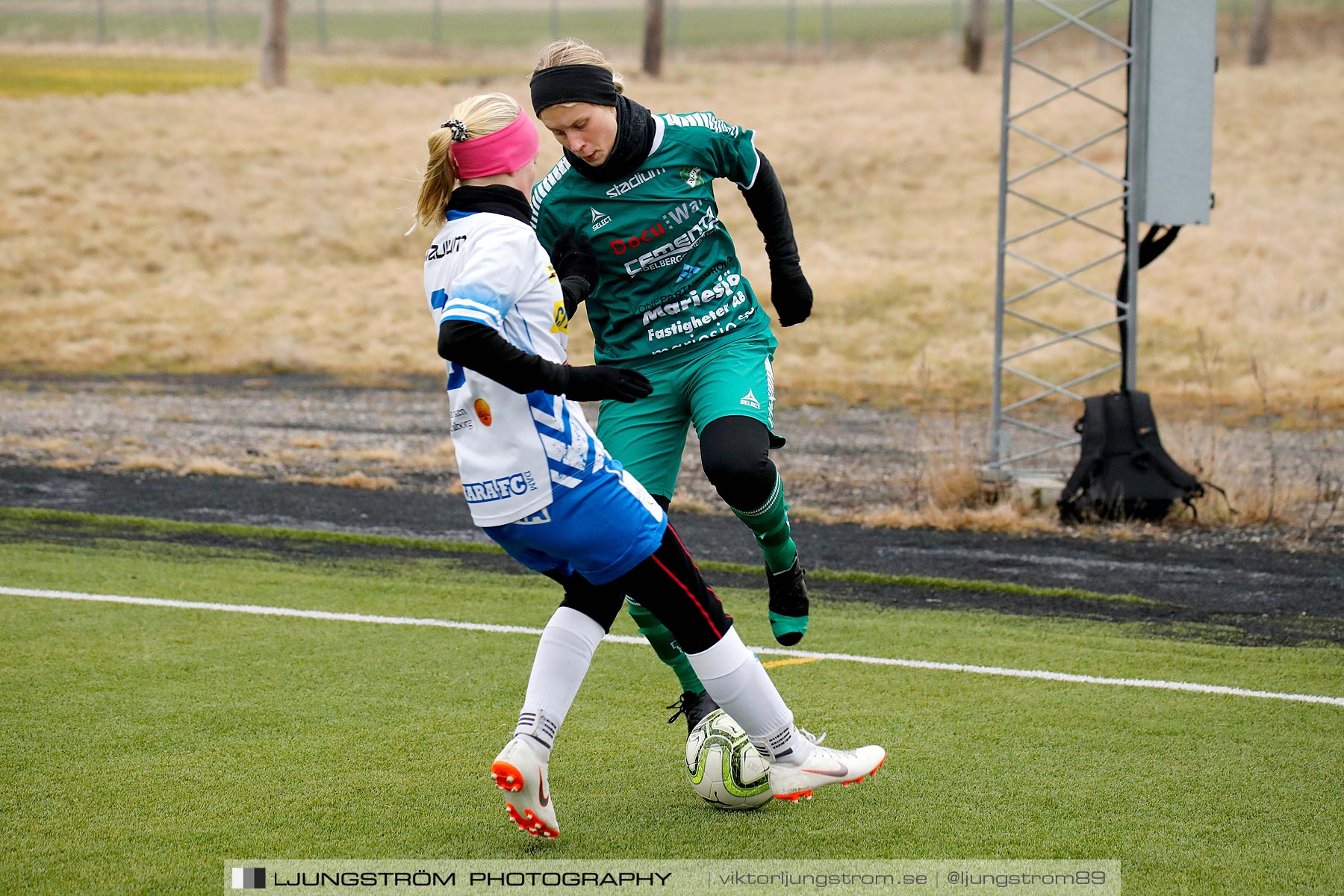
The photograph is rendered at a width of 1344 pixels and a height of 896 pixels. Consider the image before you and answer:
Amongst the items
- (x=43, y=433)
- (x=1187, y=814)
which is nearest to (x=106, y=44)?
(x=43, y=433)

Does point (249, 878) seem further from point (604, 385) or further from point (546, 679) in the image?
point (604, 385)

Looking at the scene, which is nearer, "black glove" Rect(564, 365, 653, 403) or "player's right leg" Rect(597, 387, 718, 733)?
"black glove" Rect(564, 365, 653, 403)

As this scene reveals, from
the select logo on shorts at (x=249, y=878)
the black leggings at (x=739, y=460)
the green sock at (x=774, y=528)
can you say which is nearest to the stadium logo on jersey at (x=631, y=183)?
the black leggings at (x=739, y=460)

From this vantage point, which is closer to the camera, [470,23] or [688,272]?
[688,272]

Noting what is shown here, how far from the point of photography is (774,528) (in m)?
4.80

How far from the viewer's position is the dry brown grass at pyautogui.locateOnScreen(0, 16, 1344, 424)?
754 inches

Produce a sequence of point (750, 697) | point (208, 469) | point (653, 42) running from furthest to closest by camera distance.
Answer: point (653, 42)
point (208, 469)
point (750, 697)

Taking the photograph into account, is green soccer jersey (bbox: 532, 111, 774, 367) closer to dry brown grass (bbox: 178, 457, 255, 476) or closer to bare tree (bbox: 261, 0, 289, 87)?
dry brown grass (bbox: 178, 457, 255, 476)

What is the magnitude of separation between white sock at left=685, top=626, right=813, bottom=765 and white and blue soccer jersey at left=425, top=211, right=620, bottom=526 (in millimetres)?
662

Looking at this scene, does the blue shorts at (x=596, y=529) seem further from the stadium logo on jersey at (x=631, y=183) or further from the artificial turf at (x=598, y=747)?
the stadium logo on jersey at (x=631, y=183)

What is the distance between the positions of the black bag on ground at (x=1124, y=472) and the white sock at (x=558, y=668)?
20.9 ft

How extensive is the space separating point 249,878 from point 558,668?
3.21 feet

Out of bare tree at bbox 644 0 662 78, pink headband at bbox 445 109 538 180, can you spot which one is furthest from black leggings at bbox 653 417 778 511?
bare tree at bbox 644 0 662 78

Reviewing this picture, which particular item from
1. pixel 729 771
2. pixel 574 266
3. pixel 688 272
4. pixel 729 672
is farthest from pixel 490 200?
pixel 729 771
